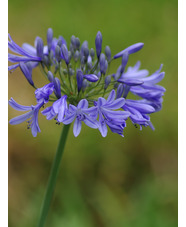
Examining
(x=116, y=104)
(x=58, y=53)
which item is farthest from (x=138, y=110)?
(x=58, y=53)

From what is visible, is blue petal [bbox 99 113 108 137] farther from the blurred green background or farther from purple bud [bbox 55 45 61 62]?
the blurred green background

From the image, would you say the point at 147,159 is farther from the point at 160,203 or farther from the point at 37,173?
the point at 37,173

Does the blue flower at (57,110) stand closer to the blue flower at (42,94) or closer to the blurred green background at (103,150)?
the blue flower at (42,94)

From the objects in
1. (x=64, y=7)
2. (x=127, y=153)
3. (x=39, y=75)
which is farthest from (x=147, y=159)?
(x=64, y=7)

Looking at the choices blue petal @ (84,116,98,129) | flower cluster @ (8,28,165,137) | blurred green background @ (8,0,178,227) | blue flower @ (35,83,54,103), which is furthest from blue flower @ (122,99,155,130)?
blurred green background @ (8,0,178,227)

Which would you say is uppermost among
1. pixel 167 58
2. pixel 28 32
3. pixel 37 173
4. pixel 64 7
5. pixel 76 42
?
pixel 64 7

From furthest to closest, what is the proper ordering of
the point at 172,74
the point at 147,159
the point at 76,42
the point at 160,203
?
the point at 172,74, the point at 147,159, the point at 160,203, the point at 76,42
